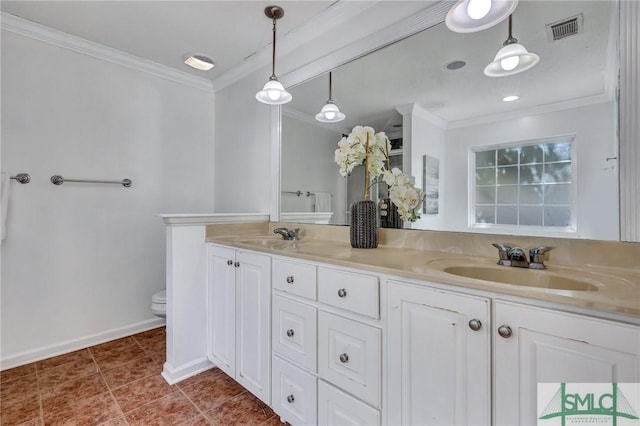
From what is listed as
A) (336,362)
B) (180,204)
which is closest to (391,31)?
(336,362)

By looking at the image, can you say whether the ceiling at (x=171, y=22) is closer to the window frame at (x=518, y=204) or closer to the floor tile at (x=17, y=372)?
the window frame at (x=518, y=204)

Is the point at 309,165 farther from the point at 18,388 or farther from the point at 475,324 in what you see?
the point at 18,388

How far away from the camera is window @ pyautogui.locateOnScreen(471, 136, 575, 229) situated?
1.17 m

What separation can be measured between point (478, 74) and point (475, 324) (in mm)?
1141

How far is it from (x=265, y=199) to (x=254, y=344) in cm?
118

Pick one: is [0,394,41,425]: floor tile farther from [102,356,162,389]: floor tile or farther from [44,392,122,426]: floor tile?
[102,356,162,389]: floor tile

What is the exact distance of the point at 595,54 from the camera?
1133 millimetres

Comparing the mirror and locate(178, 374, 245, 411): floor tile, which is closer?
the mirror

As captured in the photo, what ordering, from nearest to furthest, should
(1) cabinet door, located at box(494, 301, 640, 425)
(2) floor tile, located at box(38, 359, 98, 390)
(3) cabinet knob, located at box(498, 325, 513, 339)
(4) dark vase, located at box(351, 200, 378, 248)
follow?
(1) cabinet door, located at box(494, 301, 640, 425), (3) cabinet knob, located at box(498, 325, 513, 339), (4) dark vase, located at box(351, 200, 378, 248), (2) floor tile, located at box(38, 359, 98, 390)

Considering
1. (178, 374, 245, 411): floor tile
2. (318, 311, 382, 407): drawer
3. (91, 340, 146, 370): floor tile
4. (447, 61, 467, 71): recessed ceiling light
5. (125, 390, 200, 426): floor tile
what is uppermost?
(447, 61, 467, 71): recessed ceiling light

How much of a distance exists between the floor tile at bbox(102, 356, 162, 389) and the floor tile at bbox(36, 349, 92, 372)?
33 centimetres

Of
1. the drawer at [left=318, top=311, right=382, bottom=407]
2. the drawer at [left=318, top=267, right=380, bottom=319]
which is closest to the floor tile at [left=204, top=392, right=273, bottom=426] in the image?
the drawer at [left=318, top=311, right=382, bottom=407]

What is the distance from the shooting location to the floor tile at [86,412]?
57.1 inches

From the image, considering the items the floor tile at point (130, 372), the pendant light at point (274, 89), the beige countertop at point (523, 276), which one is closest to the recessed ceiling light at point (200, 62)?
the pendant light at point (274, 89)
